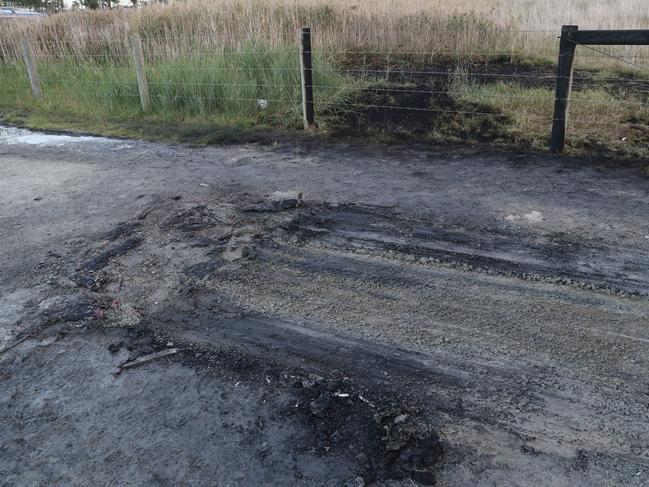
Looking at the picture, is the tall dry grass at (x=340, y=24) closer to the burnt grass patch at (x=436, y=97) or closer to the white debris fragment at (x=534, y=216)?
the burnt grass patch at (x=436, y=97)

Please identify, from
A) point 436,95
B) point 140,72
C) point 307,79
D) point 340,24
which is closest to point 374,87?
point 436,95

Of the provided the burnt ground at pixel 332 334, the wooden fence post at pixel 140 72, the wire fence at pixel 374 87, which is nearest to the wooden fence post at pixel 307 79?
the wire fence at pixel 374 87

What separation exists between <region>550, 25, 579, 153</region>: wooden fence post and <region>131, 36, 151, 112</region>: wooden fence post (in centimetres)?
675

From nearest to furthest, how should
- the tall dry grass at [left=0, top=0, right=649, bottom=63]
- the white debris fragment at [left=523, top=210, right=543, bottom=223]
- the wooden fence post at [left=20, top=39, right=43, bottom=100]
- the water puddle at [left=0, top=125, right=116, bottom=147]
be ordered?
the white debris fragment at [left=523, top=210, right=543, bottom=223], the water puddle at [left=0, top=125, right=116, bottom=147], the tall dry grass at [left=0, top=0, right=649, bottom=63], the wooden fence post at [left=20, top=39, right=43, bottom=100]

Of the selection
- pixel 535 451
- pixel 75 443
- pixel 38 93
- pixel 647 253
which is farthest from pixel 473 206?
pixel 38 93

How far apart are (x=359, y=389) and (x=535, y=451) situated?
0.83 meters

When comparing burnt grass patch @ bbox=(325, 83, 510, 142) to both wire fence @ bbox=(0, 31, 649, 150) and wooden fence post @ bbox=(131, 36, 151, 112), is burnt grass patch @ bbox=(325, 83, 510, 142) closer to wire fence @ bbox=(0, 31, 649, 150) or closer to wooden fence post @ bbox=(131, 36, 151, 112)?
wire fence @ bbox=(0, 31, 649, 150)

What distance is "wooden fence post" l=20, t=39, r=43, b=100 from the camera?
1169cm

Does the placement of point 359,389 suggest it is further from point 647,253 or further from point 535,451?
point 647,253

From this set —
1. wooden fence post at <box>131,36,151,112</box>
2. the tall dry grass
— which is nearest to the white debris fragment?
the tall dry grass

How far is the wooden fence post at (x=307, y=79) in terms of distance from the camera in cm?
812

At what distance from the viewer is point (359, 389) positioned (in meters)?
2.79

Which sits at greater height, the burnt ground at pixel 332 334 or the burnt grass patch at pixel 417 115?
the burnt grass patch at pixel 417 115

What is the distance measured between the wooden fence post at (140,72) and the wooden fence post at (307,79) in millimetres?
3242
